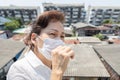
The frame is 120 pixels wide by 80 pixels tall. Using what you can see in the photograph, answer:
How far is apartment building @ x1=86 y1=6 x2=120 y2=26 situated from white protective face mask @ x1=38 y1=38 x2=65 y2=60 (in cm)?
4334

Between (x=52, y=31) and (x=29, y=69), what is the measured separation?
1.06 ft

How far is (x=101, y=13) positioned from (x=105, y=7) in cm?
162

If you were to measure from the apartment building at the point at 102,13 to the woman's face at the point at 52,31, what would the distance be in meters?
43.3

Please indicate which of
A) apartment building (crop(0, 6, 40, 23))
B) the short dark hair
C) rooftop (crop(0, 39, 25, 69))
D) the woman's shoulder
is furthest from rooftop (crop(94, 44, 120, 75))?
apartment building (crop(0, 6, 40, 23))

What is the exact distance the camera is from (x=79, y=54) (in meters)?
9.26

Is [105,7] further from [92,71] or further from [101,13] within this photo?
[92,71]

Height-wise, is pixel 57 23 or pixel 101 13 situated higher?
pixel 57 23

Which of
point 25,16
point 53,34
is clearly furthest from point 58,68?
point 25,16

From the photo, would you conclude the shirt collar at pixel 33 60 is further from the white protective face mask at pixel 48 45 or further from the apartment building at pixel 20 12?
the apartment building at pixel 20 12

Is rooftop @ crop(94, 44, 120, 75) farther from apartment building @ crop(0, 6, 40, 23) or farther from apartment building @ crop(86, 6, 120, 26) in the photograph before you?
apartment building @ crop(86, 6, 120, 26)

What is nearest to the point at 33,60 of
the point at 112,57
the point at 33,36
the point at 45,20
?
the point at 33,36

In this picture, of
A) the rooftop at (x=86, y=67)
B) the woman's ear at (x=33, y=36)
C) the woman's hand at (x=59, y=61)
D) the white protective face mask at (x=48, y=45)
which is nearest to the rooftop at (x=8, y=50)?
the rooftop at (x=86, y=67)

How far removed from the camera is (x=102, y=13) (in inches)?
1727

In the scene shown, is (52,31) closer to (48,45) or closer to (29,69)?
(48,45)
